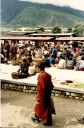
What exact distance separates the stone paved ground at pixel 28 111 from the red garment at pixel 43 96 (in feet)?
1.08

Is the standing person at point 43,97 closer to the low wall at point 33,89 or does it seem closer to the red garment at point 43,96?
the red garment at point 43,96

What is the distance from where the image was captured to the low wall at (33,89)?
10.1m

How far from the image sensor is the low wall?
10094 millimetres

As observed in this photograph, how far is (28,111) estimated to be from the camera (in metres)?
8.61

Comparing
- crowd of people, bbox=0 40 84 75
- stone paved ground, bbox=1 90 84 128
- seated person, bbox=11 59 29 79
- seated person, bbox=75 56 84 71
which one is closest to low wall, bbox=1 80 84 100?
stone paved ground, bbox=1 90 84 128

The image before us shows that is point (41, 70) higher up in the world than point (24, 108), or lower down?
higher up

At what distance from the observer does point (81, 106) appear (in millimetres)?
9250

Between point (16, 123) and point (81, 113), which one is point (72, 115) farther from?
point (16, 123)

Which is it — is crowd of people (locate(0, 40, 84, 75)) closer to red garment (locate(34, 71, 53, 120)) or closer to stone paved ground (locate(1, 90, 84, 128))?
stone paved ground (locate(1, 90, 84, 128))

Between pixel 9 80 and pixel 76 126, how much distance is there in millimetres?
5078

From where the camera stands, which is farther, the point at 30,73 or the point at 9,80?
the point at 30,73

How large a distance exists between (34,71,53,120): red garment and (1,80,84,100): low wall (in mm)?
2743

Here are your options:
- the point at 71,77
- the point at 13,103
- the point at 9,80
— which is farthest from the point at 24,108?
the point at 71,77

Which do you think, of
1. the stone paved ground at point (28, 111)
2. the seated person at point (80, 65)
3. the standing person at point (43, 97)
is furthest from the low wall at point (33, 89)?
the seated person at point (80, 65)
